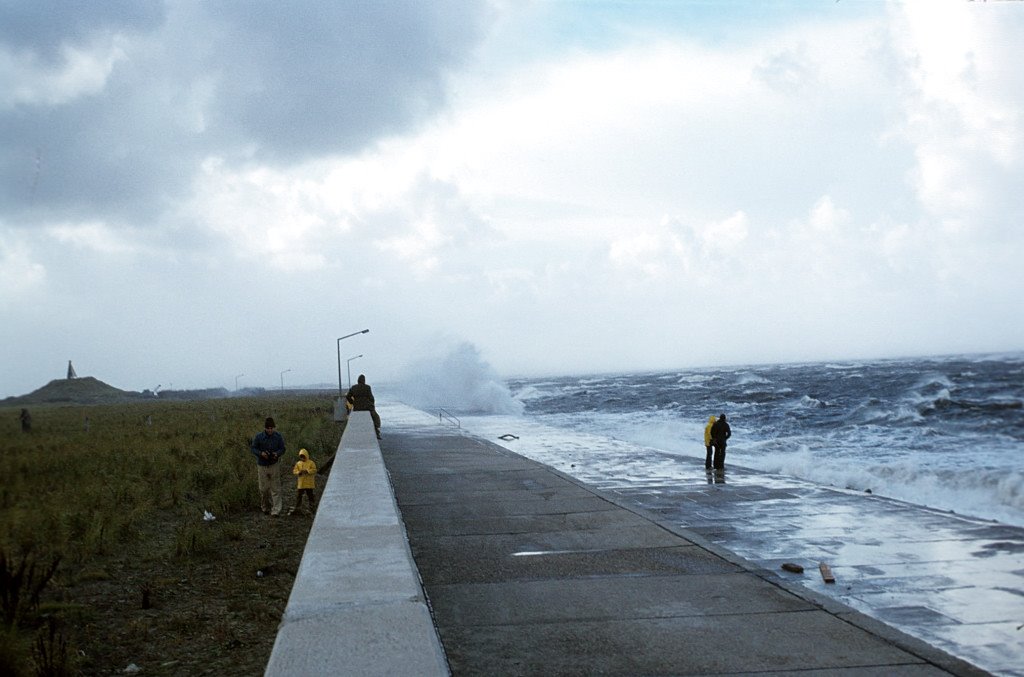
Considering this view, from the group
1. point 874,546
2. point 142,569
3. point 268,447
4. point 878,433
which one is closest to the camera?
point 142,569

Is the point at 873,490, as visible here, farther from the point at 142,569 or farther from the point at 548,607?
the point at 142,569

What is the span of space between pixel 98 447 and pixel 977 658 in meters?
25.0

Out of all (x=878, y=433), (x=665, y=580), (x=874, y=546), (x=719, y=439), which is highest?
(x=719, y=439)

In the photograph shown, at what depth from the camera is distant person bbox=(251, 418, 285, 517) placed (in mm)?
11258

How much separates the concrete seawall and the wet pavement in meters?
0.60

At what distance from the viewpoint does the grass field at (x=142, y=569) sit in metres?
5.61

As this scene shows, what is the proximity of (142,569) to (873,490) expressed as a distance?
45.0 ft

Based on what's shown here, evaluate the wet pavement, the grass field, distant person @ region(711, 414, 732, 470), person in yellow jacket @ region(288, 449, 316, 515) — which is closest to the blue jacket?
person in yellow jacket @ region(288, 449, 316, 515)

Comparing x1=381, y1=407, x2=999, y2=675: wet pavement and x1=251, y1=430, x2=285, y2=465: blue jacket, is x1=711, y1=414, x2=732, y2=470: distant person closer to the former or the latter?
x1=381, y1=407, x2=999, y2=675: wet pavement

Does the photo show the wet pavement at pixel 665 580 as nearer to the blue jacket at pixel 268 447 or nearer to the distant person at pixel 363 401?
the blue jacket at pixel 268 447

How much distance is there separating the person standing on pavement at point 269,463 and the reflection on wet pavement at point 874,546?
5.22 m

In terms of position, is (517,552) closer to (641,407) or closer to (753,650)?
(753,650)

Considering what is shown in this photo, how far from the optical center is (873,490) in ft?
54.4

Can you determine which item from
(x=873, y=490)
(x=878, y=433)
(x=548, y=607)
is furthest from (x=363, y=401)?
(x=878, y=433)
